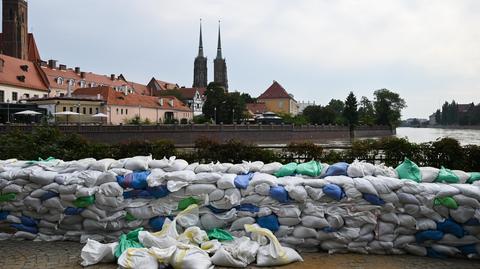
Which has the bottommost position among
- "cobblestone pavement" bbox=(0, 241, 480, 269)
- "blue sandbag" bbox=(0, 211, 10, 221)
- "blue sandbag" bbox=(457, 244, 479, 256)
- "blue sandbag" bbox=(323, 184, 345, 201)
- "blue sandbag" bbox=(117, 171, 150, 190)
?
"cobblestone pavement" bbox=(0, 241, 480, 269)

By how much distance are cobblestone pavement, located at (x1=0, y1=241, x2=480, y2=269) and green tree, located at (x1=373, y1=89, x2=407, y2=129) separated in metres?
88.0

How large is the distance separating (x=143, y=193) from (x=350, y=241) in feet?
8.20

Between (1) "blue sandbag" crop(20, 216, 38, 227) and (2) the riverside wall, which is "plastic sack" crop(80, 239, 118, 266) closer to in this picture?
(1) "blue sandbag" crop(20, 216, 38, 227)

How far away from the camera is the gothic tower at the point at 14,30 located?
6212cm

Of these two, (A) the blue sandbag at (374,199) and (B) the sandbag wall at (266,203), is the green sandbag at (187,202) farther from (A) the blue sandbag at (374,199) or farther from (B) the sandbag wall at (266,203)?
(A) the blue sandbag at (374,199)

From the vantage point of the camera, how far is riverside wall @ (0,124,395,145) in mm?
36906

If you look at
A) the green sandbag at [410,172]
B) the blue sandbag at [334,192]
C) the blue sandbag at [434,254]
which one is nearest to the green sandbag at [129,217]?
the blue sandbag at [334,192]

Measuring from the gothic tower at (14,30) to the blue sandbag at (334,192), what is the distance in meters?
66.9

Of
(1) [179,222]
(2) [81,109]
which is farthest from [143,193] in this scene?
(2) [81,109]

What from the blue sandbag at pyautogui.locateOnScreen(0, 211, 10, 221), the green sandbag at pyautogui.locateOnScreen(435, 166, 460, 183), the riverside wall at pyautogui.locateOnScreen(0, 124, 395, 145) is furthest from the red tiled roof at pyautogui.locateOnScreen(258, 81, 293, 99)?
the blue sandbag at pyautogui.locateOnScreen(0, 211, 10, 221)

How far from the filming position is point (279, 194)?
4.86 metres

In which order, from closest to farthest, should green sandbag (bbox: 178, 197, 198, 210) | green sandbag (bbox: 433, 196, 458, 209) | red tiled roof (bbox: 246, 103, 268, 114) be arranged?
1. green sandbag (bbox: 433, 196, 458, 209)
2. green sandbag (bbox: 178, 197, 198, 210)
3. red tiled roof (bbox: 246, 103, 268, 114)

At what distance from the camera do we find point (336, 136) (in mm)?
67688

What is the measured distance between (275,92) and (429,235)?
99.4 meters
